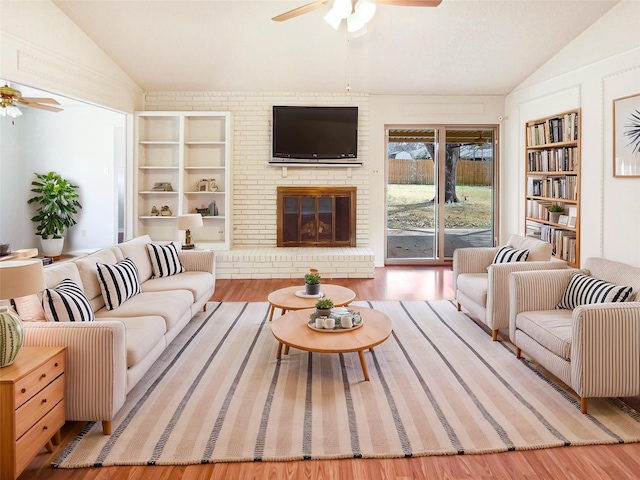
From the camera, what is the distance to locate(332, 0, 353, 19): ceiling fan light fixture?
324cm

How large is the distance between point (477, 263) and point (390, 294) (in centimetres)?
122

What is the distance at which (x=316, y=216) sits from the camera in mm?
7035

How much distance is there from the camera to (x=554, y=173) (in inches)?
213

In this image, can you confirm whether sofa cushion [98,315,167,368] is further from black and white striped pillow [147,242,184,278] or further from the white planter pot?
the white planter pot

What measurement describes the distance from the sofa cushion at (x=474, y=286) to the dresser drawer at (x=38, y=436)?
3.25 m

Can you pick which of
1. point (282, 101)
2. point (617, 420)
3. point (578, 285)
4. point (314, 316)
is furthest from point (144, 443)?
point (282, 101)

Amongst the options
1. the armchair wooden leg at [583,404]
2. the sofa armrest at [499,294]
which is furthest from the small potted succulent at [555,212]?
the armchair wooden leg at [583,404]

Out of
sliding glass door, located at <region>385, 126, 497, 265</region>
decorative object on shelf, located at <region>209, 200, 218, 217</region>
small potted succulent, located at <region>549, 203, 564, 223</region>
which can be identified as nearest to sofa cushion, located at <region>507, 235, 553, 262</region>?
small potted succulent, located at <region>549, 203, 564, 223</region>

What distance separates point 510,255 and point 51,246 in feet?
23.4

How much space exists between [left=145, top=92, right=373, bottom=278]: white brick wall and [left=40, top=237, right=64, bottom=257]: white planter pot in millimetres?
2821

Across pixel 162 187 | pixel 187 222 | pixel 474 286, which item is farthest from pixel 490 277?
pixel 162 187

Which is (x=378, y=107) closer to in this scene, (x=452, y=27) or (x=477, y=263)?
(x=452, y=27)

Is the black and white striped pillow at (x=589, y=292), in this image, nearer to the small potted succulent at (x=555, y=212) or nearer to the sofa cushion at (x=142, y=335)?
the small potted succulent at (x=555, y=212)

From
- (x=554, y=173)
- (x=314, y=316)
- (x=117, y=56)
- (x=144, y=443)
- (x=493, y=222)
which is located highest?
(x=117, y=56)
